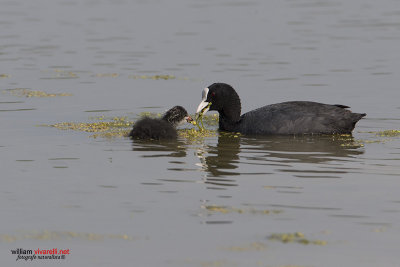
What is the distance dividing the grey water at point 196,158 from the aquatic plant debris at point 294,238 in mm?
37

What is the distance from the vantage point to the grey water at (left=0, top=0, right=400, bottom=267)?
8391mm

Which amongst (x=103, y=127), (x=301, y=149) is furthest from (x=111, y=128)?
(x=301, y=149)

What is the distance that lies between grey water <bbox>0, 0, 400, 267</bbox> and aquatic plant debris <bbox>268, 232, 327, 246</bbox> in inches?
1.5

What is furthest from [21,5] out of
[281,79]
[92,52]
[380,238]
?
[380,238]

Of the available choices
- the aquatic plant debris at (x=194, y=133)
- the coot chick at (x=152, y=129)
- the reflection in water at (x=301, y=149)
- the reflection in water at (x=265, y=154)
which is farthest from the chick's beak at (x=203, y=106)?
the reflection in water at (x=301, y=149)

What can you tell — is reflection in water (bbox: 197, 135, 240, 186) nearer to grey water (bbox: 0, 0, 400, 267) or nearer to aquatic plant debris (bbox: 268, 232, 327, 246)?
grey water (bbox: 0, 0, 400, 267)

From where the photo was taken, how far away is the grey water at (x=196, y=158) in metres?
8.39

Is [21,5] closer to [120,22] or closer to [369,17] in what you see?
[120,22]

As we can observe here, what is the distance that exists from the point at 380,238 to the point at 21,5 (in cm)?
3338

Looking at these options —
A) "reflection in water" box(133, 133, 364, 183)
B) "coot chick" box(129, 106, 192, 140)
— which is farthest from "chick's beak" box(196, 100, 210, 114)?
"coot chick" box(129, 106, 192, 140)

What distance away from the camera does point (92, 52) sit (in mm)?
26047

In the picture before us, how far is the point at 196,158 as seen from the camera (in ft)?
42.9

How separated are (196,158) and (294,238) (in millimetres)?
4735

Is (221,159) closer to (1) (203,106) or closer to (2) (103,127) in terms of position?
(1) (203,106)
